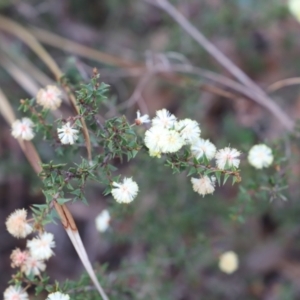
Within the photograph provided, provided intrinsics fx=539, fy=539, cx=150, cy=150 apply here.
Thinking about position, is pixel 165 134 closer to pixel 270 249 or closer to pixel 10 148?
pixel 270 249

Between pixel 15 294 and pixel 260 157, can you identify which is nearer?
pixel 15 294

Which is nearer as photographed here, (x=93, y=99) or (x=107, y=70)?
(x=93, y=99)

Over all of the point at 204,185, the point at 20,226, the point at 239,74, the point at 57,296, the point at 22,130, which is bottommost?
the point at 57,296

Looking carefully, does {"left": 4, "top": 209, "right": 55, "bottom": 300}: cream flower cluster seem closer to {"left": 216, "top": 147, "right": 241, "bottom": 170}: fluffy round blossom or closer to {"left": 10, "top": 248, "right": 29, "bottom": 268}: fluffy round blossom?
{"left": 10, "top": 248, "right": 29, "bottom": 268}: fluffy round blossom

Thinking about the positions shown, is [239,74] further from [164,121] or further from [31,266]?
[31,266]

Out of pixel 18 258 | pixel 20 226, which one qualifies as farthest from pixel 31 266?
pixel 20 226

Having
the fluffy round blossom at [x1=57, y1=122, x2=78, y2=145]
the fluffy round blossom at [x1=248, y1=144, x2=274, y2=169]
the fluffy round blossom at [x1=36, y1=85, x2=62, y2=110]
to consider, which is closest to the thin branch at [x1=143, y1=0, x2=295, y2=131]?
the fluffy round blossom at [x1=248, y1=144, x2=274, y2=169]

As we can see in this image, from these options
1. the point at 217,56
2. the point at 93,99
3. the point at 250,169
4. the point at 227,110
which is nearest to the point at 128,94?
the point at 227,110

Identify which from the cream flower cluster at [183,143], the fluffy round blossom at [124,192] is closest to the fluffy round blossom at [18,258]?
the fluffy round blossom at [124,192]
